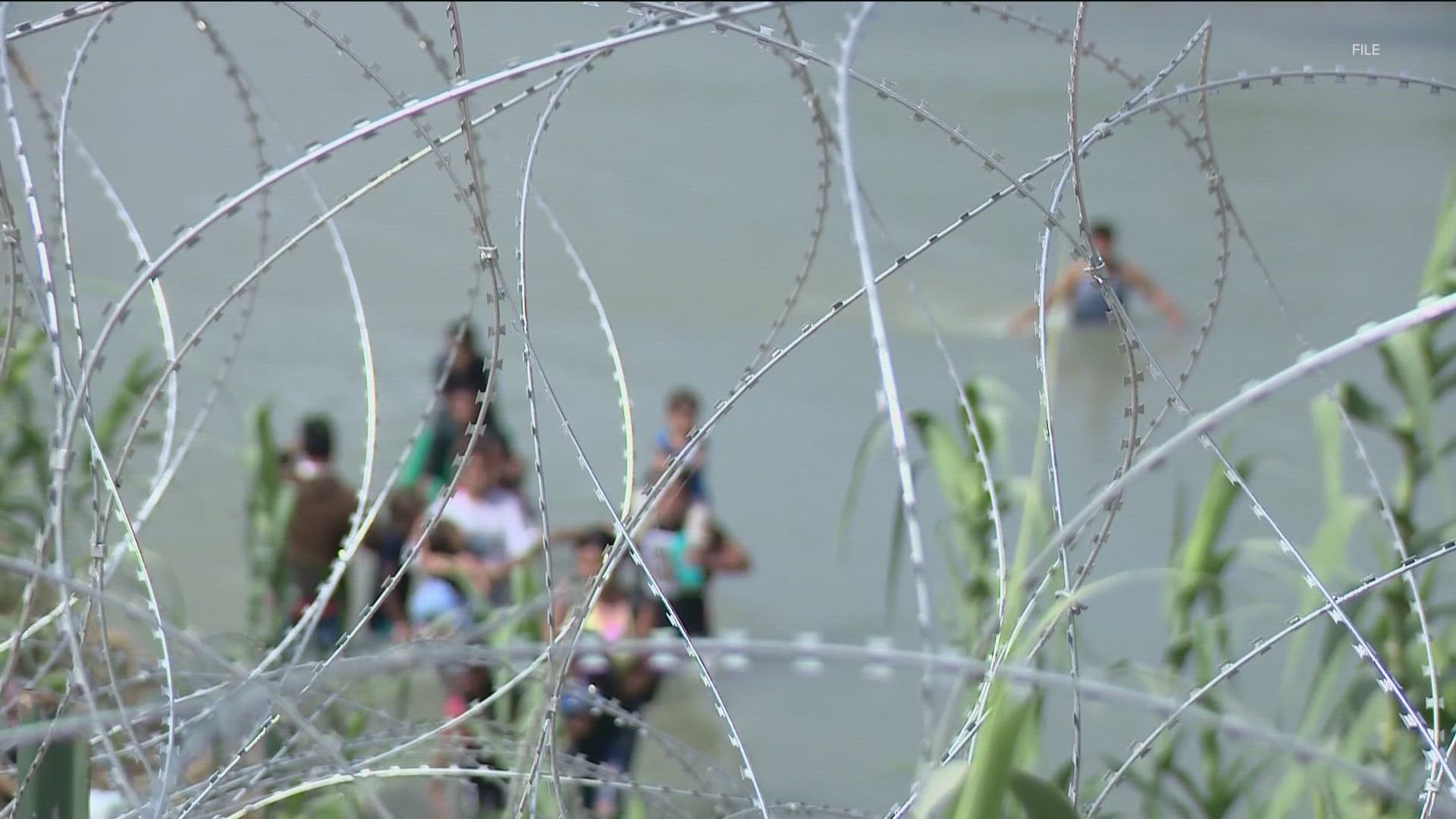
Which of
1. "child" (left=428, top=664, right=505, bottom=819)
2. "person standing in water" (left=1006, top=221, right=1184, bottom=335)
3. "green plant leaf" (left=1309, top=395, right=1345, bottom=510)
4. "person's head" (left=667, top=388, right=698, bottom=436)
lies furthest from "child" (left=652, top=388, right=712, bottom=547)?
"green plant leaf" (left=1309, top=395, right=1345, bottom=510)

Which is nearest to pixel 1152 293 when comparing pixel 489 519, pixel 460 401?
pixel 460 401

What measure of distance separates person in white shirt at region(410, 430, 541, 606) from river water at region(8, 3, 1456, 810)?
2.60 feet

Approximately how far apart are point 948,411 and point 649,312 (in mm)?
1250

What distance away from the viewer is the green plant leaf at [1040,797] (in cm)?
51

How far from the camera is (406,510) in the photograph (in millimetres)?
Result: 2727

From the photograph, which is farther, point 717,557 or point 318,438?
point 717,557

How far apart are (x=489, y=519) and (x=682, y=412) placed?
0.41 meters

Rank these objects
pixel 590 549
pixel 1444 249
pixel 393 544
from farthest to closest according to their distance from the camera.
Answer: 1. pixel 393 544
2. pixel 590 549
3. pixel 1444 249

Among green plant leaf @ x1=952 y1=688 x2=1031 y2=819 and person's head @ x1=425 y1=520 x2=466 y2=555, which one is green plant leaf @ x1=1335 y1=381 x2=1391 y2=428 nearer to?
green plant leaf @ x1=952 y1=688 x2=1031 y2=819

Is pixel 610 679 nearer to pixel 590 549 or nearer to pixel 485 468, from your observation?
pixel 590 549

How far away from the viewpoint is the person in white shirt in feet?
8.45

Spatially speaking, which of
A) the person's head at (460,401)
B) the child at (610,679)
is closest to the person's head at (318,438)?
the person's head at (460,401)

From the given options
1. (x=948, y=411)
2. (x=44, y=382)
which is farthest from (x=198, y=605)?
(x=948, y=411)

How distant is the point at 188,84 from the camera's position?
20.8ft
